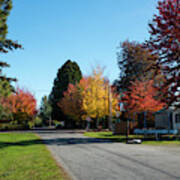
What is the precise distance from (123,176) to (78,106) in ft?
134

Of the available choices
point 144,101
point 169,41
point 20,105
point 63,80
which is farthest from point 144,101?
point 63,80

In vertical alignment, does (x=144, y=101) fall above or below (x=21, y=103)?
below

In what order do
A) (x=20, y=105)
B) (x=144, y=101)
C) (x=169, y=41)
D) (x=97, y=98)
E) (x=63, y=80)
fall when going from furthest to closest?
(x=63, y=80) → (x=20, y=105) → (x=97, y=98) → (x=144, y=101) → (x=169, y=41)

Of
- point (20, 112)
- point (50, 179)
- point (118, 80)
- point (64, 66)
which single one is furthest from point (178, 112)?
point (64, 66)

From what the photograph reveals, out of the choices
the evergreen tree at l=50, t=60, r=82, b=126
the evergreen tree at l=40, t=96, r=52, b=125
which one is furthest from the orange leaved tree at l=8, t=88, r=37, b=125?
the evergreen tree at l=40, t=96, r=52, b=125

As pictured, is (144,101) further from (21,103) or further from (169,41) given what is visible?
(21,103)

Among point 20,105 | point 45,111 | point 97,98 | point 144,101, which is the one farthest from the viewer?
point 45,111

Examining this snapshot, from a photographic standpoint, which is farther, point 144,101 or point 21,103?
point 21,103

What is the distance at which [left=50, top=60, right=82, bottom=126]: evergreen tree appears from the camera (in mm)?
59219

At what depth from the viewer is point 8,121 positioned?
5734 centimetres

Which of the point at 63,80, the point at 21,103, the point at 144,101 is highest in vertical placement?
the point at 63,80

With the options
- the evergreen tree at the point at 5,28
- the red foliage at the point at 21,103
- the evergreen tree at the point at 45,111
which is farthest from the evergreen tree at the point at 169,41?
the evergreen tree at the point at 45,111

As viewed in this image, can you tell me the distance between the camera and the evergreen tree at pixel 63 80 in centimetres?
5922

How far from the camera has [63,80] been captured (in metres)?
60.0
